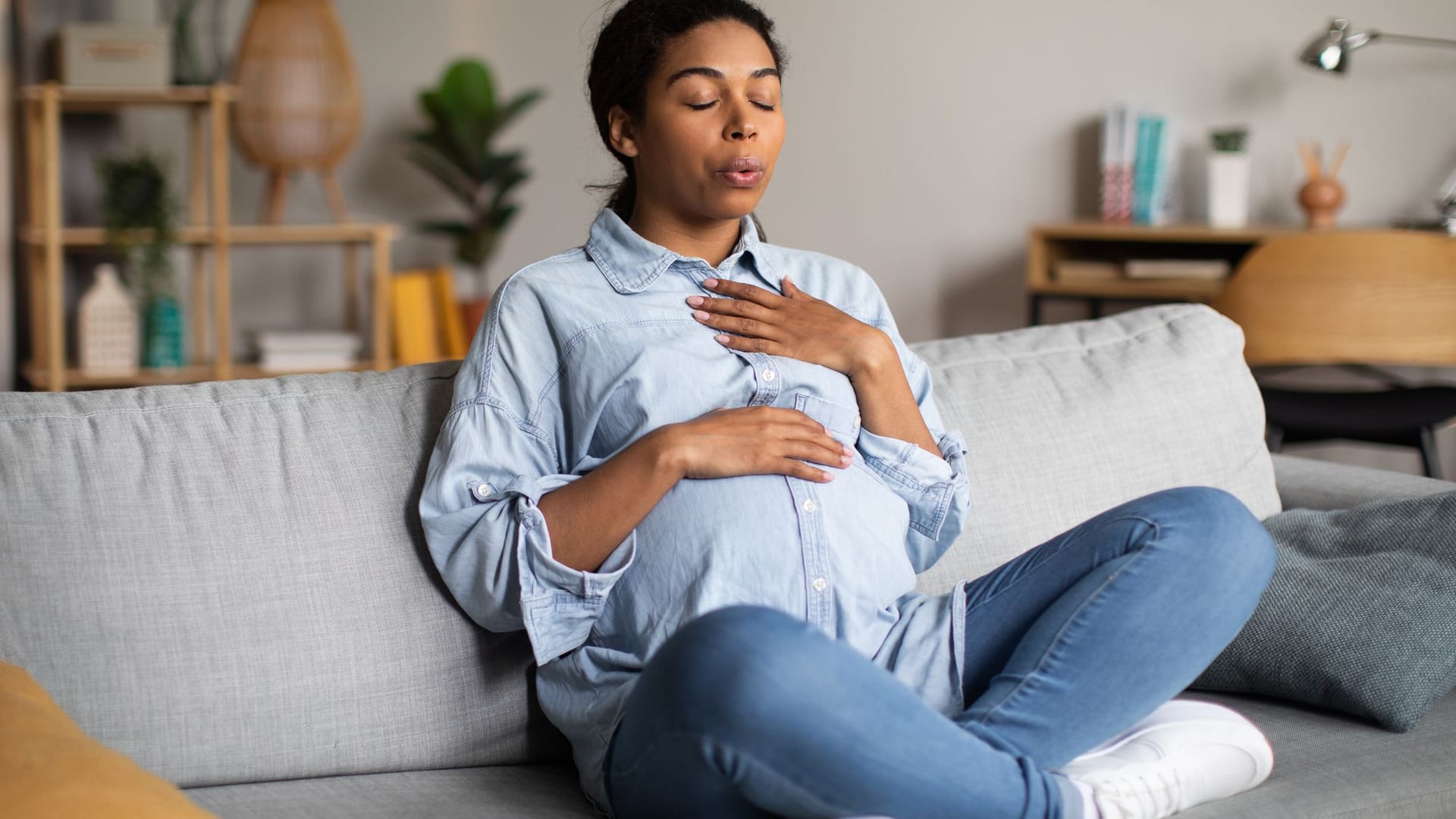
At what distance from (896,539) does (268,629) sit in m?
0.66

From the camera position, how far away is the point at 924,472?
1553 mm

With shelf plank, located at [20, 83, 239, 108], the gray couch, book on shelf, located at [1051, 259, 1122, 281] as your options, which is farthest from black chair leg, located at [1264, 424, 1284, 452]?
shelf plank, located at [20, 83, 239, 108]

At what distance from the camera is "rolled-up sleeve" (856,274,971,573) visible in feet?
5.08

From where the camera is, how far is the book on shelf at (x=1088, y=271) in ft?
13.4

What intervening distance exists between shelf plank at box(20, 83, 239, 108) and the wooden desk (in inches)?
99.8

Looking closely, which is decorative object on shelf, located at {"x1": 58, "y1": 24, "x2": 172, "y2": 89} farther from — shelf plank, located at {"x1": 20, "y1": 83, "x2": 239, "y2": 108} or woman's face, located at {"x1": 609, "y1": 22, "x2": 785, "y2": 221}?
woman's face, located at {"x1": 609, "y1": 22, "x2": 785, "y2": 221}

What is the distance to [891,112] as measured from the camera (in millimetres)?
4848

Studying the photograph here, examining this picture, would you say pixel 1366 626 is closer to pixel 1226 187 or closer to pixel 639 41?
pixel 639 41

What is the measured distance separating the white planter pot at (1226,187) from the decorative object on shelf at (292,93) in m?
Result: 2.68

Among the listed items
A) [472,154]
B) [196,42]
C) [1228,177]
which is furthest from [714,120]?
[196,42]

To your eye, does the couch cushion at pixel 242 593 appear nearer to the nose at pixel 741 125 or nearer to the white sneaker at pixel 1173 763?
the nose at pixel 741 125

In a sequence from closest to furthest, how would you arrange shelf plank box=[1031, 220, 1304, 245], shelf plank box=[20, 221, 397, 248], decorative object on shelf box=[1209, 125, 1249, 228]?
shelf plank box=[1031, 220, 1304, 245] < decorative object on shelf box=[1209, 125, 1249, 228] < shelf plank box=[20, 221, 397, 248]

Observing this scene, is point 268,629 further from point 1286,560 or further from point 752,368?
point 1286,560

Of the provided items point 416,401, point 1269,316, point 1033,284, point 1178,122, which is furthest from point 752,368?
point 1178,122
